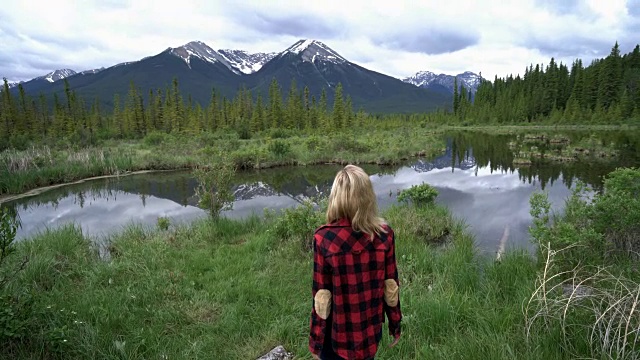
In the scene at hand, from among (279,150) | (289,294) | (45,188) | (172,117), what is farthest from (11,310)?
(172,117)

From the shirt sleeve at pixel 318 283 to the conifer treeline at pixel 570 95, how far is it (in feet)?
209

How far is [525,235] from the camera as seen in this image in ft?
26.9

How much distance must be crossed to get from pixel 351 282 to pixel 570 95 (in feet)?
263

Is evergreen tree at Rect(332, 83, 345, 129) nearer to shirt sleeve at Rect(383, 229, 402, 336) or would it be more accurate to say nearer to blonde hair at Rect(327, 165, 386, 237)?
shirt sleeve at Rect(383, 229, 402, 336)

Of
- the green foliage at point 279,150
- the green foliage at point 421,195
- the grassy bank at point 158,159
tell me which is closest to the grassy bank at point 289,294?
the green foliage at point 421,195

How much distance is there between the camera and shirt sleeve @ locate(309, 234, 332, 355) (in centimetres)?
235

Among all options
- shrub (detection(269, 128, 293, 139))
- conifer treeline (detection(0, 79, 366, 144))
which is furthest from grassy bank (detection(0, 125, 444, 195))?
conifer treeline (detection(0, 79, 366, 144))

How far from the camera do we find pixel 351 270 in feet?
7.67

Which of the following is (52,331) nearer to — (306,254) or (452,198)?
(306,254)

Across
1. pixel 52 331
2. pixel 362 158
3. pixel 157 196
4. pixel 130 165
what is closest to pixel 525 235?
pixel 52 331

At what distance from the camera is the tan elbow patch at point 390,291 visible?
2.56 meters

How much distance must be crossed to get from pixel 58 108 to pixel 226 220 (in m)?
61.3

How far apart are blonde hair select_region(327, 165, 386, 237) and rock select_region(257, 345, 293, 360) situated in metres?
2.02

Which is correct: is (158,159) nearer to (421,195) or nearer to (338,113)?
(421,195)
